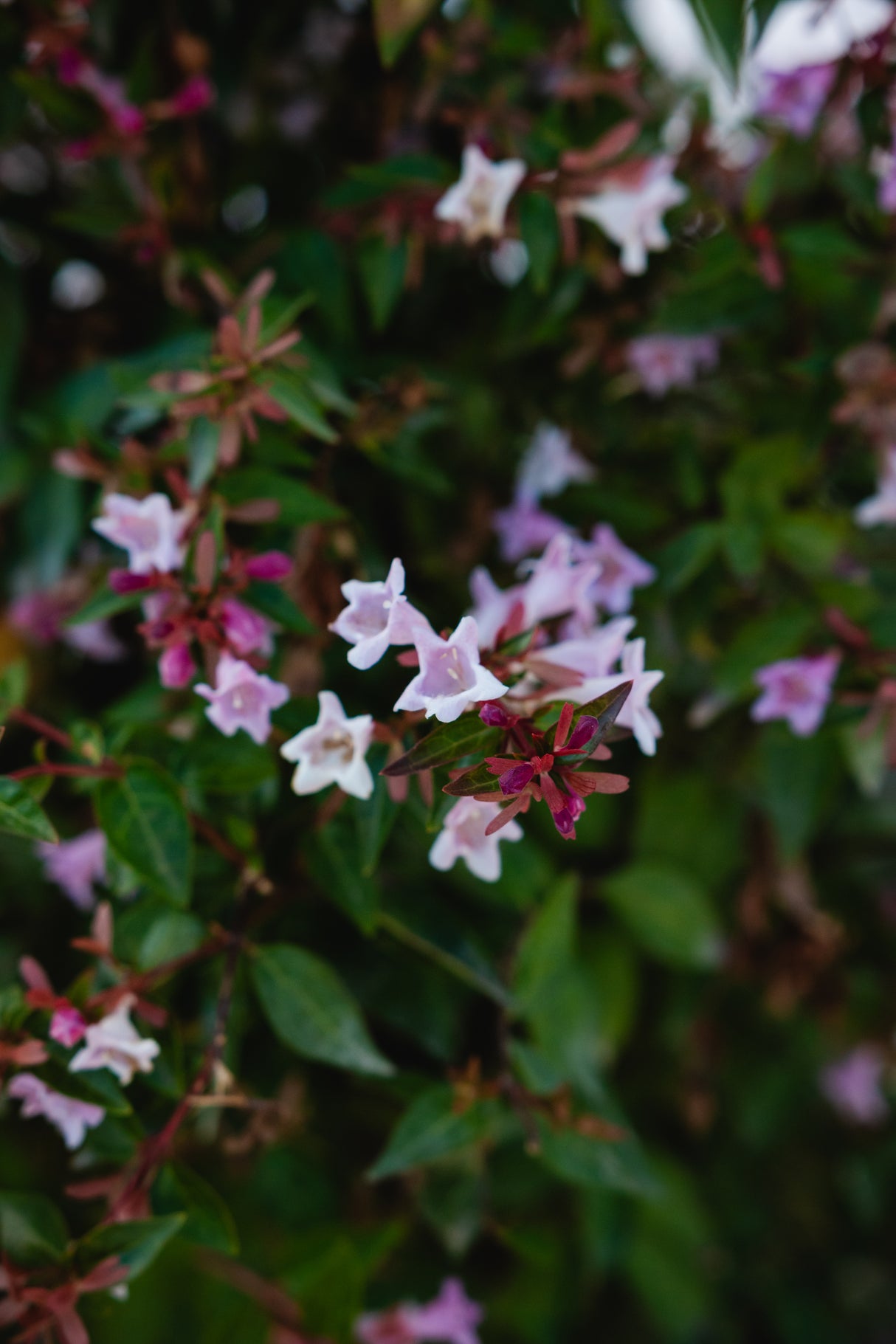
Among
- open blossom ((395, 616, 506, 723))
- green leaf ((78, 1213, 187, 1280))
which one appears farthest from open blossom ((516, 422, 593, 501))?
green leaf ((78, 1213, 187, 1280))

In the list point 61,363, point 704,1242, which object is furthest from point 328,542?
point 704,1242

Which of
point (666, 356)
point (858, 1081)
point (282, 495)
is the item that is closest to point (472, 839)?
point (282, 495)

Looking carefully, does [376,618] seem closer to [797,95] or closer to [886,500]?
[886,500]

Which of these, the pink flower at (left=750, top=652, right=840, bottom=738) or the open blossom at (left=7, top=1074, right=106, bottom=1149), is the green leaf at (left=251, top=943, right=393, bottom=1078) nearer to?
the open blossom at (left=7, top=1074, right=106, bottom=1149)

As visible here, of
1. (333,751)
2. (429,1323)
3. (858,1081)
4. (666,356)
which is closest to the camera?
(333,751)

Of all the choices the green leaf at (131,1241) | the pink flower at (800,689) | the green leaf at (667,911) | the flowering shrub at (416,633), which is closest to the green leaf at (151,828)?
the flowering shrub at (416,633)

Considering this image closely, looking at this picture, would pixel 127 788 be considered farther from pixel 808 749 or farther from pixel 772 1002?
pixel 772 1002
